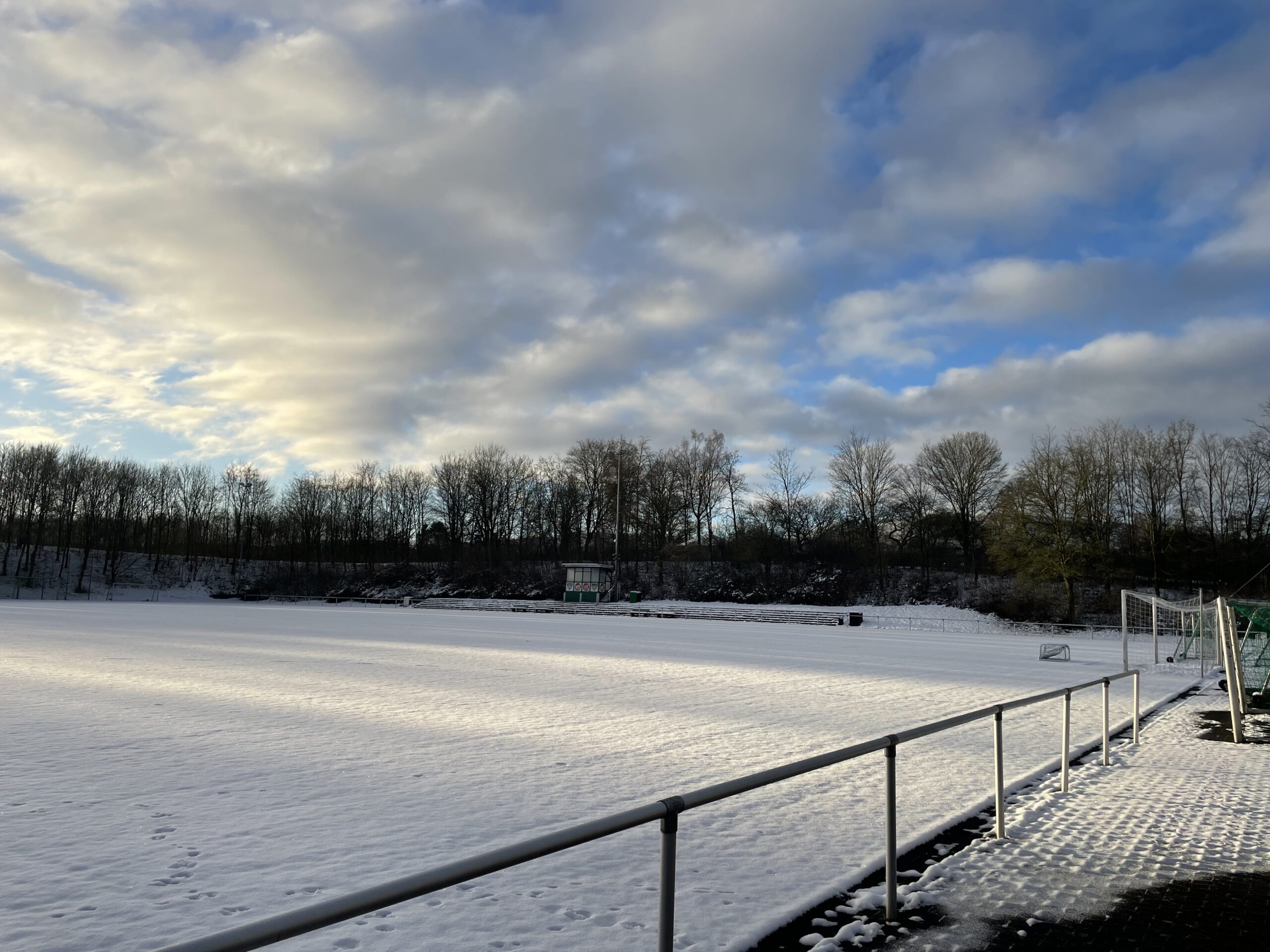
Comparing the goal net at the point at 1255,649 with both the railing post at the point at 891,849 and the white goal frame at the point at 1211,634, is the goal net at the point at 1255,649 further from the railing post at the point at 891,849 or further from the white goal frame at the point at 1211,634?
the railing post at the point at 891,849

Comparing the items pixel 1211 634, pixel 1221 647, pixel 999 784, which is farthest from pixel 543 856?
pixel 1211 634

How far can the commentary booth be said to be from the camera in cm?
6644

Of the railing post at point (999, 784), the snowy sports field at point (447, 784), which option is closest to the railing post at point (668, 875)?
the snowy sports field at point (447, 784)

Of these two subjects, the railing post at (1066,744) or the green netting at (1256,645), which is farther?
the green netting at (1256,645)

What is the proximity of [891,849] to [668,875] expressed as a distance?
101 inches

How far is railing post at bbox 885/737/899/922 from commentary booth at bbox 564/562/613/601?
61.1 meters

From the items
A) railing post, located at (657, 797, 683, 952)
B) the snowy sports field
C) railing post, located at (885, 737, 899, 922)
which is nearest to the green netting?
the snowy sports field

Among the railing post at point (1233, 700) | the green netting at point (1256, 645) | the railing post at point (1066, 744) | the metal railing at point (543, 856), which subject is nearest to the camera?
the metal railing at point (543, 856)

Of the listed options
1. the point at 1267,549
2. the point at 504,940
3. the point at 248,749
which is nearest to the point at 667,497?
the point at 1267,549

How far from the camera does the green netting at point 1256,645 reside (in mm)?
18375

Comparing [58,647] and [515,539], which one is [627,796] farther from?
[515,539]

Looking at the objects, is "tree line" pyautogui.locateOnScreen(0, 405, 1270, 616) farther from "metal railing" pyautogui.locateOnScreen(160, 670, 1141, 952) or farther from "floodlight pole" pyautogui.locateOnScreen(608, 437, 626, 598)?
"metal railing" pyautogui.locateOnScreen(160, 670, 1141, 952)

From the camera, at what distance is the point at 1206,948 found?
16.2 feet

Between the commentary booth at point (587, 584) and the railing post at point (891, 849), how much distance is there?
61086mm
